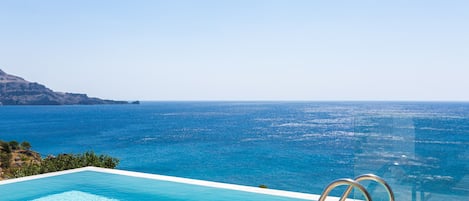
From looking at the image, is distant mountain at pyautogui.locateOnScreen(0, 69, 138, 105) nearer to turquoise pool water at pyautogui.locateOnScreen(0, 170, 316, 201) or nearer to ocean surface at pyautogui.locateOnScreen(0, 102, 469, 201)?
ocean surface at pyautogui.locateOnScreen(0, 102, 469, 201)

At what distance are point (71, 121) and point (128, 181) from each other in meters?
48.5

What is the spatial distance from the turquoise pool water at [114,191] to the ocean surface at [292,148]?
52.9 inches

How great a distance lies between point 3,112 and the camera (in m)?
62.5

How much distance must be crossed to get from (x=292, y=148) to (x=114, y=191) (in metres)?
25.3

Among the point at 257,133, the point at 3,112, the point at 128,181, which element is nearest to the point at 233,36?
the point at 128,181

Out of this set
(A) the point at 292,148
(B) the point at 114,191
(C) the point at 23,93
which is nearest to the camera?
(B) the point at 114,191

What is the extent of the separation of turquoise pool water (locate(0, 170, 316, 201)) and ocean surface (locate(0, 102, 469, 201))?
4.41ft

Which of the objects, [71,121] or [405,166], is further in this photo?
[71,121]

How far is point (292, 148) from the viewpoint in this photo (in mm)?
30172

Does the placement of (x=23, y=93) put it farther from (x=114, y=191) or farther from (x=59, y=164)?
(x=114, y=191)

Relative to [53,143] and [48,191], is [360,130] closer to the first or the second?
[48,191]

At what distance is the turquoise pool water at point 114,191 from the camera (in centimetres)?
514

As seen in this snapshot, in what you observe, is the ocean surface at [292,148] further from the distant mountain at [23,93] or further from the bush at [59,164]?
the bush at [59,164]

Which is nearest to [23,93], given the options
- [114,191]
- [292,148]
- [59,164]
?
[292,148]
